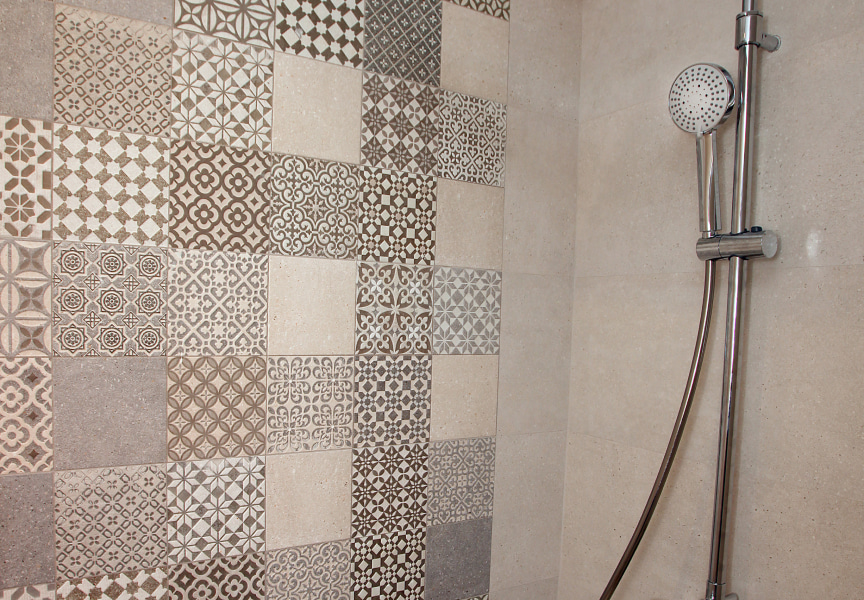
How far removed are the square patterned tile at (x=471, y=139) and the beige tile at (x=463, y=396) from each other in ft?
1.42

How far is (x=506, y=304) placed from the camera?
50.6 inches

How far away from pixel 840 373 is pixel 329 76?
109 cm

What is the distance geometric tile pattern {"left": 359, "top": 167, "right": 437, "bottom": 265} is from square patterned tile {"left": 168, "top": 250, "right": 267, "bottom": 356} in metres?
0.23

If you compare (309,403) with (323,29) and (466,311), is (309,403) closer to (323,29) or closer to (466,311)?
(466,311)

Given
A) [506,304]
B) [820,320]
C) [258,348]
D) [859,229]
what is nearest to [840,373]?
[820,320]

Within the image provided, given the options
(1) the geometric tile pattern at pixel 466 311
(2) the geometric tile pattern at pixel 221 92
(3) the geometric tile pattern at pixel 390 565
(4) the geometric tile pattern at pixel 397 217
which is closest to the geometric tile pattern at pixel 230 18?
(2) the geometric tile pattern at pixel 221 92

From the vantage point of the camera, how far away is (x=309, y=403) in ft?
3.46

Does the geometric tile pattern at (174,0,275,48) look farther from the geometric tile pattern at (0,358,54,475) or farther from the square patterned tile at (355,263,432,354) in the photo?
the geometric tile pattern at (0,358,54,475)

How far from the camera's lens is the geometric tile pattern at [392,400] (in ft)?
3.64

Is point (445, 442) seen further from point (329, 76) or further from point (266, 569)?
point (329, 76)

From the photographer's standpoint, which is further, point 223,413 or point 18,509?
point 223,413

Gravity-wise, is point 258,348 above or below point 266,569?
above

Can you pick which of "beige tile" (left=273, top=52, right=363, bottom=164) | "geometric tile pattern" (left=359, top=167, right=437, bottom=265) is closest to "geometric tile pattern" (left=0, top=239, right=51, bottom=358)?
"beige tile" (left=273, top=52, right=363, bottom=164)

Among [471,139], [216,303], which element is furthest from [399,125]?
[216,303]
